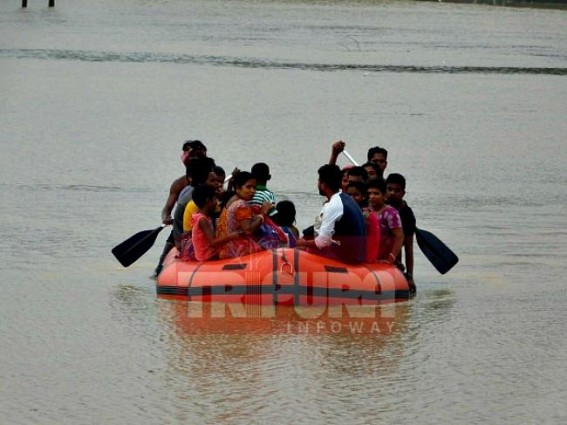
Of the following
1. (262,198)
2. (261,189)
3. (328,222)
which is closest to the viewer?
(328,222)

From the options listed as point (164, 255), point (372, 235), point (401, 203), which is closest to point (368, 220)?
point (372, 235)

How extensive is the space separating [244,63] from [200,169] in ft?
101

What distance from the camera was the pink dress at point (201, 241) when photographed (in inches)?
493

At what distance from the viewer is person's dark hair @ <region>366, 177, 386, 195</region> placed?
12.7 meters

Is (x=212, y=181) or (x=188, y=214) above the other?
(x=212, y=181)

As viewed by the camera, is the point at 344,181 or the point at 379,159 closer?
the point at 344,181

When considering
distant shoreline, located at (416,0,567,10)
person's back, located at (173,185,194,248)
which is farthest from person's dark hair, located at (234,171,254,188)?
distant shoreline, located at (416,0,567,10)

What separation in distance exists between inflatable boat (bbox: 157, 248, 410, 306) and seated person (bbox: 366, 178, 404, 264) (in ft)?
1.23

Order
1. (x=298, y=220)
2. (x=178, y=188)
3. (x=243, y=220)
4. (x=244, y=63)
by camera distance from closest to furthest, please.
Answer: (x=243, y=220)
(x=178, y=188)
(x=298, y=220)
(x=244, y=63)

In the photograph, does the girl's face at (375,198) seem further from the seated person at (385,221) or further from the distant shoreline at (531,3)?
the distant shoreline at (531,3)

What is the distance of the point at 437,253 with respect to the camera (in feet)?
45.2

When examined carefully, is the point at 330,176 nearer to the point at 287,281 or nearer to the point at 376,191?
the point at 376,191

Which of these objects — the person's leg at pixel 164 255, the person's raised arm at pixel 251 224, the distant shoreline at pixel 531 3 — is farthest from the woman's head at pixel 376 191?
the distant shoreline at pixel 531 3

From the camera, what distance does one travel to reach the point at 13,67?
134 ft
